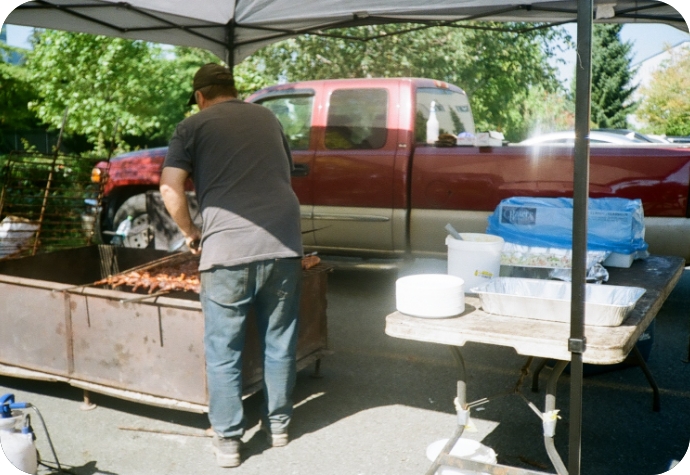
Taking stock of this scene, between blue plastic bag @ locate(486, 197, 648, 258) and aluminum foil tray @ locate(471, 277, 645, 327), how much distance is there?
0.85m

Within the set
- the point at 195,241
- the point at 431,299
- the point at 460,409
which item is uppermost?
the point at 195,241

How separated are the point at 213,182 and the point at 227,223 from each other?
24 centimetres

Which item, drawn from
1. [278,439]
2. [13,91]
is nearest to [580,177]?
[278,439]

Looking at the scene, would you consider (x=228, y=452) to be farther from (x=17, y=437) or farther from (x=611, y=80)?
(x=611, y=80)

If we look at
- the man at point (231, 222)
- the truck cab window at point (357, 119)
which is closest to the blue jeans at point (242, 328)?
Answer: the man at point (231, 222)

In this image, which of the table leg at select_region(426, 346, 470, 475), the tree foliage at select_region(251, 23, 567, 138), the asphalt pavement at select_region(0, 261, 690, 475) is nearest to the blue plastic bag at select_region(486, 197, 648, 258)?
the asphalt pavement at select_region(0, 261, 690, 475)

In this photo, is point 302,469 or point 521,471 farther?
point 302,469

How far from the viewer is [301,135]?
24.4 feet

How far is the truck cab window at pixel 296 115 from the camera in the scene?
24.3 feet

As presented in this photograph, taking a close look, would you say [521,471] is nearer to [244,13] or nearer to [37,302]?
[37,302]

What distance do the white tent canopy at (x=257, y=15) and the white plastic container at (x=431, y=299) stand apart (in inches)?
89.7

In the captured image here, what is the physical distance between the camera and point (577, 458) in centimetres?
246

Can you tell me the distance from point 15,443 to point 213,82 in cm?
210

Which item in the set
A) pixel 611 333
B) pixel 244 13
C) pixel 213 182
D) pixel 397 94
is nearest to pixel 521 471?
pixel 611 333
